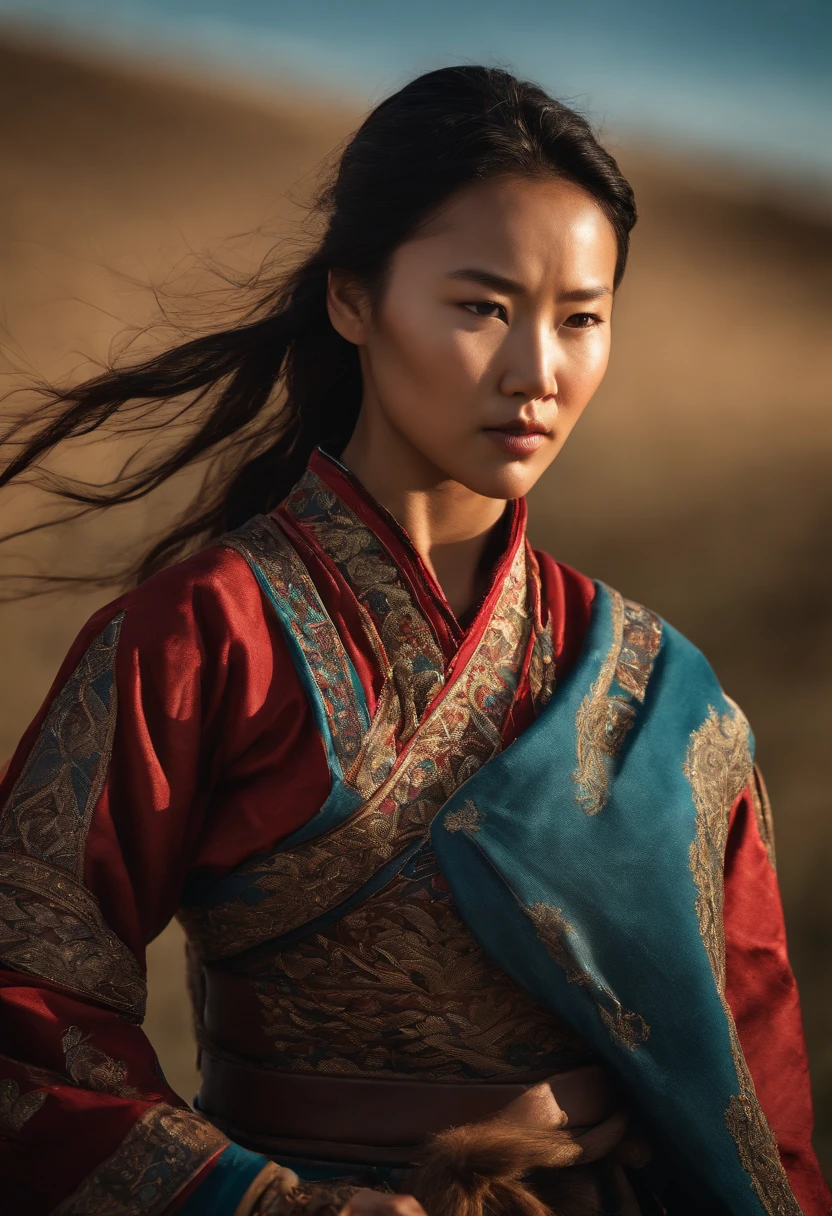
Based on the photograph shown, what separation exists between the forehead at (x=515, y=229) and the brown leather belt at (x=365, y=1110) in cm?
73

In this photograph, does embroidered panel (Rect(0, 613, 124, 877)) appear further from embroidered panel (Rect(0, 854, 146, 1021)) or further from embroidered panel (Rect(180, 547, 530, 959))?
embroidered panel (Rect(180, 547, 530, 959))

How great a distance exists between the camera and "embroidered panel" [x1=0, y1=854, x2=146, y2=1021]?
1.00m

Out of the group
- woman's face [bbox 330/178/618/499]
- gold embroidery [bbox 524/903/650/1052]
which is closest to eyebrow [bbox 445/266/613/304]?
woman's face [bbox 330/178/618/499]

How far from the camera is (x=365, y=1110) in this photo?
1.10 meters

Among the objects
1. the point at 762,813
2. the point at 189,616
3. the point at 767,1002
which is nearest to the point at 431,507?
the point at 189,616

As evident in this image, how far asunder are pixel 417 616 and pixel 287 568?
0.13 meters

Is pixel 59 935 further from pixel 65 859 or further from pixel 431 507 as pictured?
pixel 431 507

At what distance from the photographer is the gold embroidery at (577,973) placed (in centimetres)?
109

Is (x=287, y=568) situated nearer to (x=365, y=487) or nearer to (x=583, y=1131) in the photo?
(x=365, y=487)

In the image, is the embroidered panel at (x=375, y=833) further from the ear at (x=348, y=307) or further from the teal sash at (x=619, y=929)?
the ear at (x=348, y=307)

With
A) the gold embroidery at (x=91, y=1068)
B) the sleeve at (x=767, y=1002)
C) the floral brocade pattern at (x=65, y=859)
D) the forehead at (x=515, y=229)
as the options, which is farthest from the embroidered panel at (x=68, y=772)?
the sleeve at (x=767, y=1002)

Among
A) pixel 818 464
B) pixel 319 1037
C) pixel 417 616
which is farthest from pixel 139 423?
pixel 818 464

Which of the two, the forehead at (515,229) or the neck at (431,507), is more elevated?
the forehead at (515,229)

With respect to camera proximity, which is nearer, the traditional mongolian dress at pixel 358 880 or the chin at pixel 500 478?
the traditional mongolian dress at pixel 358 880
